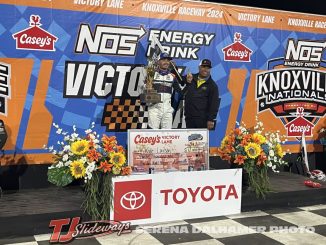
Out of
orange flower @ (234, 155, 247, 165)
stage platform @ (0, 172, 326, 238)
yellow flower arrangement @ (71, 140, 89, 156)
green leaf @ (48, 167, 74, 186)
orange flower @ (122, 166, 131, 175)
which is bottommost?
stage platform @ (0, 172, 326, 238)

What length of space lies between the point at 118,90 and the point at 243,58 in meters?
2.03

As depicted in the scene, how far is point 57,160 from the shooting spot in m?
4.25

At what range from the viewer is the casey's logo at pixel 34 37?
5.01m

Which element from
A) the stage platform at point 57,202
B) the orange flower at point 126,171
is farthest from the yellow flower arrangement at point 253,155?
the orange flower at point 126,171

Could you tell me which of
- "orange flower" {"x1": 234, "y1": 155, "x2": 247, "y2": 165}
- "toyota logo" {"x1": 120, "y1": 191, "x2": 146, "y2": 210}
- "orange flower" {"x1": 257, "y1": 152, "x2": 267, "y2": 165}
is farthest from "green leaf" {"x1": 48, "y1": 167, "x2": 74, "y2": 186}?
"orange flower" {"x1": 257, "y1": 152, "x2": 267, "y2": 165}

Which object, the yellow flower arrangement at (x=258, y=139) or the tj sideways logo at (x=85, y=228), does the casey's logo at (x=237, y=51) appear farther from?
the tj sideways logo at (x=85, y=228)

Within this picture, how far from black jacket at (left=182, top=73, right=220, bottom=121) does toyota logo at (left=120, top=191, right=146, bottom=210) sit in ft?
6.08

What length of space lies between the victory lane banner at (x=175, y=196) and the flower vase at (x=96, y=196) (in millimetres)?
59

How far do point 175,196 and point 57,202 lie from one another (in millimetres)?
1242

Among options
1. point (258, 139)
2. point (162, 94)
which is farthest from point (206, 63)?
point (258, 139)

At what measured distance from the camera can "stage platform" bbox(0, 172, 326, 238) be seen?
391 centimetres

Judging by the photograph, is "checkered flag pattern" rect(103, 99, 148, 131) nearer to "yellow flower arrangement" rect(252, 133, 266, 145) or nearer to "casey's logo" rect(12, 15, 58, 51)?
"casey's logo" rect(12, 15, 58, 51)

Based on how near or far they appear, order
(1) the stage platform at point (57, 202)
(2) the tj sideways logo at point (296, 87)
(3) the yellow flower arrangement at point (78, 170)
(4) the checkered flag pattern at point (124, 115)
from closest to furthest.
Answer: (1) the stage platform at point (57, 202)
(3) the yellow flower arrangement at point (78, 170)
(4) the checkered flag pattern at point (124, 115)
(2) the tj sideways logo at point (296, 87)

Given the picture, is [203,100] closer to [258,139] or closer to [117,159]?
[258,139]
